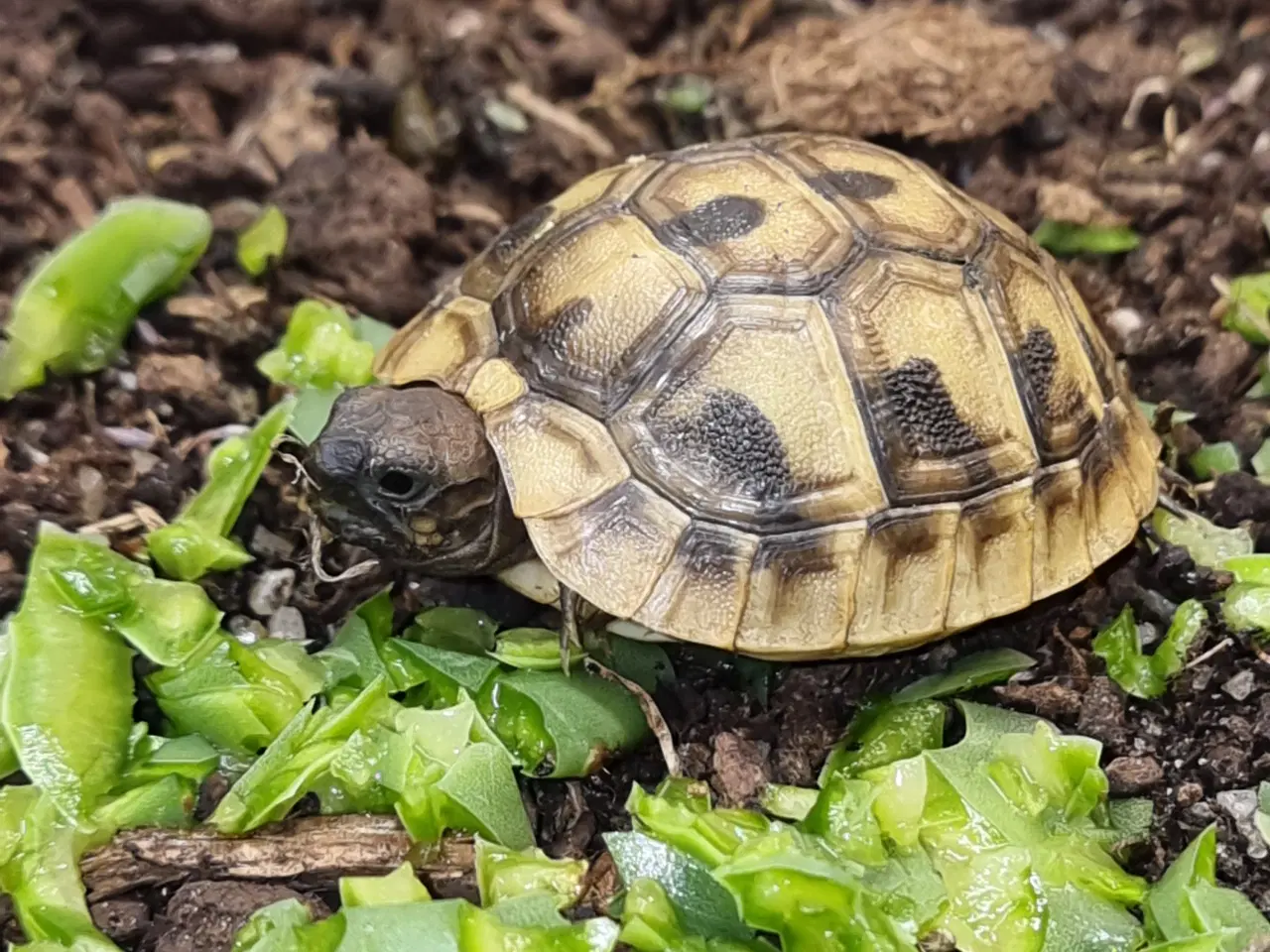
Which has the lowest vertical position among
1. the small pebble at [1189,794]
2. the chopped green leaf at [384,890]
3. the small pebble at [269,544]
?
the small pebble at [1189,794]

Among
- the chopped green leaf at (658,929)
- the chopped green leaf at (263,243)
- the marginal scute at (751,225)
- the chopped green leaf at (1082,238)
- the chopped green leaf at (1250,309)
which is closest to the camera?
the chopped green leaf at (658,929)

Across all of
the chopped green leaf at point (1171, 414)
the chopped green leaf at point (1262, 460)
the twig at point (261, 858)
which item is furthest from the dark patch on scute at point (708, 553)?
the chopped green leaf at point (1262, 460)

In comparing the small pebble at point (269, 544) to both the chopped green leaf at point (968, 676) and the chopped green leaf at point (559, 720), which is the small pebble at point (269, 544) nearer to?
the chopped green leaf at point (559, 720)

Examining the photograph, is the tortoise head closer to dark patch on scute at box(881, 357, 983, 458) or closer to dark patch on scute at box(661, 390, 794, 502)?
dark patch on scute at box(661, 390, 794, 502)

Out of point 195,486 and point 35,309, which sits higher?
point 35,309

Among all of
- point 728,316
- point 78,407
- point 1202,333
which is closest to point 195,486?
point 78,407

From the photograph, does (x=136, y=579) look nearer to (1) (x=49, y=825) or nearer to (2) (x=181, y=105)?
(1) (x=49, y=825)
